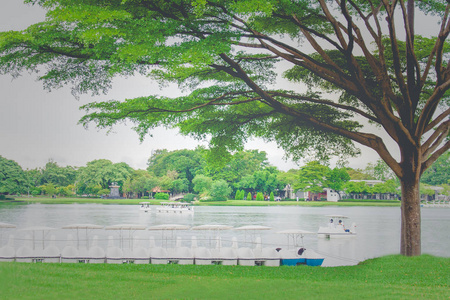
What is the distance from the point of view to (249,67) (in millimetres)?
18703

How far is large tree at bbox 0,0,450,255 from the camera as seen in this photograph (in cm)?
1330

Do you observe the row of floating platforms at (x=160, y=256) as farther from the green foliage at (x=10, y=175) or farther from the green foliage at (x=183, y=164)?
the green foliage at (x=183, y=164)

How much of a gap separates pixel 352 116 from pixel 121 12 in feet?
34.4

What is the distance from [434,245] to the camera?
32.2m

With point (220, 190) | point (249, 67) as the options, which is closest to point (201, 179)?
point (220, 190)

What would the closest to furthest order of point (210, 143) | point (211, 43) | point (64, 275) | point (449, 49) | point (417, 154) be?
point (64, 275) < point (211, 43) < point (417, 154) < point (449, 49) < point (210, 143)

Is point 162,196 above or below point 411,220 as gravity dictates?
below

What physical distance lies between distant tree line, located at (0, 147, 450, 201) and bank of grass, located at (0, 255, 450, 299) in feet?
210

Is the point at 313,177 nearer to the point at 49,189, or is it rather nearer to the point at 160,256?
the point at 49,189

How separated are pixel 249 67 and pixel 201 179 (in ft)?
201

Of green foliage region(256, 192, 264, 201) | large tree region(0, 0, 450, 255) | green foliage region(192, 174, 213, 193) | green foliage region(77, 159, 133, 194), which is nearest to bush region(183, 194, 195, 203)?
green foliage region(192, 174, 213, 193)

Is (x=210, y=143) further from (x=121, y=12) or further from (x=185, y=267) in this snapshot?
(x=121, y=12)

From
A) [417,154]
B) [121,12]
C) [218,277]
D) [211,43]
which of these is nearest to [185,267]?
[218,277]

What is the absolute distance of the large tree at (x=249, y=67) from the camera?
1330 centimetres
